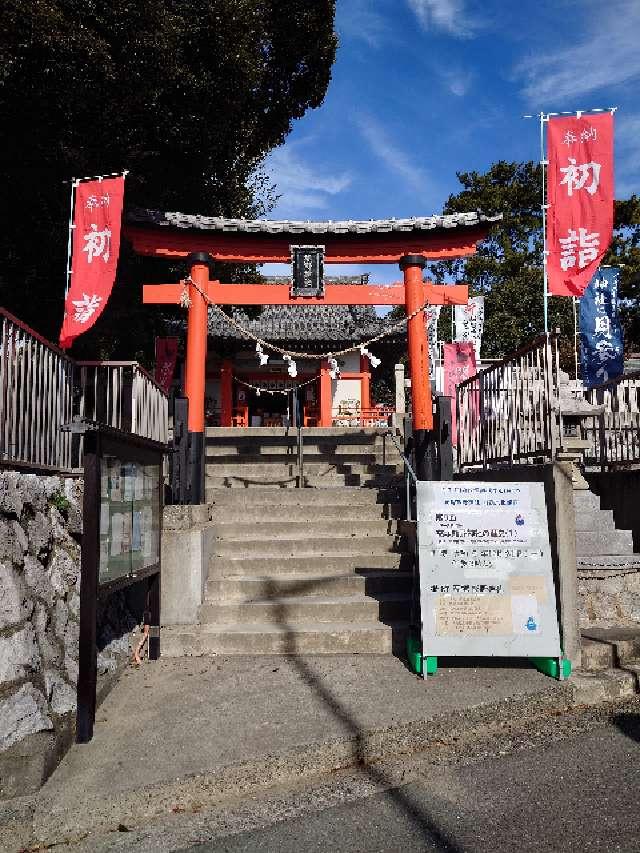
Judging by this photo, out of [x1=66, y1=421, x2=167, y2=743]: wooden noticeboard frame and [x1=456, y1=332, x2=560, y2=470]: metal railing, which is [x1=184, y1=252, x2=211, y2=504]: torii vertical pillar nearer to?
[x1=456, y1=332, x2=560, y2=470]: metal railing

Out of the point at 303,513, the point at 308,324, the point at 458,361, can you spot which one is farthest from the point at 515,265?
the point at 303,513

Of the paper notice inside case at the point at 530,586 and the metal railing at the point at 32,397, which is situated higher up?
the metal railing at the point at 32,397

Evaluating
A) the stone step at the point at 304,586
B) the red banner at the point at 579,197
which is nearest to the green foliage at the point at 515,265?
the red banner at the point at 579,197

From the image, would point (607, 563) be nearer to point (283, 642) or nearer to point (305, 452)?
point (283, 642)

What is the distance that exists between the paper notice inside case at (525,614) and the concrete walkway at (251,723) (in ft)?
1.23

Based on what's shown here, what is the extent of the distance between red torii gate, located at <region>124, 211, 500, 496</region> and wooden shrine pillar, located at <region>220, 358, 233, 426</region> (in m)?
12.6

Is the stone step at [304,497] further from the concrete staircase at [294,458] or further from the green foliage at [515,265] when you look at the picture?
the green foliage at [515,265]

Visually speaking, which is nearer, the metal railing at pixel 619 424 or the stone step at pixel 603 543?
the stone step at pixel 603 543

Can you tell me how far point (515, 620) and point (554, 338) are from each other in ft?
9.99

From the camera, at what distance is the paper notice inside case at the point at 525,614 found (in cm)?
490

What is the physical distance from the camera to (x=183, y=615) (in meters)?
5.75

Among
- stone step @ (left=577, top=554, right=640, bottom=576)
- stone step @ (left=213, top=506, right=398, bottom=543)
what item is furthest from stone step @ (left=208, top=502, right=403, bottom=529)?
stone step @ (left=577, top=554, right=640, bottom=576)

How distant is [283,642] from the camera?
5543 mm

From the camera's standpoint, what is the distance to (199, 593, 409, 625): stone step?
5906 millimetres
